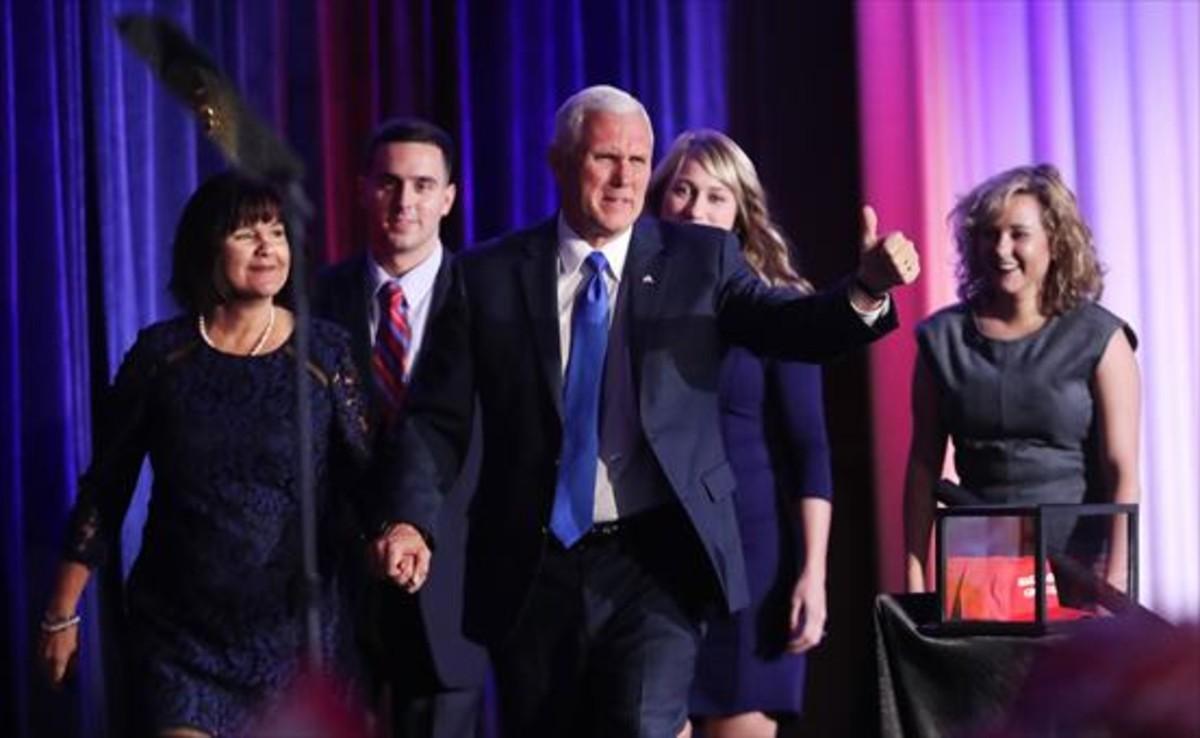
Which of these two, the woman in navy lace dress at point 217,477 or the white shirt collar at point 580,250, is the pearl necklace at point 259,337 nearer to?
the woman in navy lace dress at point 217,477

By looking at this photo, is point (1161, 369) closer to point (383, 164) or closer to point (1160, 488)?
point (1160, 488)

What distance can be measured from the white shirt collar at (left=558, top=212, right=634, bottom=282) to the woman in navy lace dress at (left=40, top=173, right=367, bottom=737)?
0.42m

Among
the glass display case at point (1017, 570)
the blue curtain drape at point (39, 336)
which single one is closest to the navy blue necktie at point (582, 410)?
the glass display case at point (1017, 570)

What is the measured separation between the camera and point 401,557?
126 inches

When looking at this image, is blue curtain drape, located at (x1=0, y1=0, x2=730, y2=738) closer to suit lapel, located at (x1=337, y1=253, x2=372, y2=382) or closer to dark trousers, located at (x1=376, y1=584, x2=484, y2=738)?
suit lapel, located at (x1=337, y1=253, x2=372, y2=382)

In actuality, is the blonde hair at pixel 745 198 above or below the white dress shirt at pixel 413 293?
above

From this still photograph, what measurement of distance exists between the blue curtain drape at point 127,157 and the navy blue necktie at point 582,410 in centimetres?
141

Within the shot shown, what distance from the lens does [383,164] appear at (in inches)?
161

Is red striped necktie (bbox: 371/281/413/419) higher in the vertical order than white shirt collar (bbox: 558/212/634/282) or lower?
lower

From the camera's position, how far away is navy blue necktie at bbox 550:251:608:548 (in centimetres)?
326

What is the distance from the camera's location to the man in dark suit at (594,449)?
325cm

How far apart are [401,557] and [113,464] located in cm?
57

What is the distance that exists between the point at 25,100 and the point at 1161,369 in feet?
9.45

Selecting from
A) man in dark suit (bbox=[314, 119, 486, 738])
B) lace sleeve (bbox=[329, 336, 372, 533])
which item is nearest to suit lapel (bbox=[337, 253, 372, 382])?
man in dark suit (bbox=[314, 119, 486, 738])
